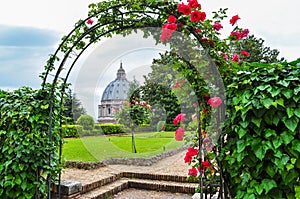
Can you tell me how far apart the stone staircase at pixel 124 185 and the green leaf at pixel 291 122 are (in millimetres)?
2712

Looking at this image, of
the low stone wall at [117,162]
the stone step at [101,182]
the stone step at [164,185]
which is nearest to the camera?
the stone step at [101,182]

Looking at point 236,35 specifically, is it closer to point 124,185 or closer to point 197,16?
point 197,16

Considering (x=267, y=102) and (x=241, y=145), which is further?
(x=241, y=145)

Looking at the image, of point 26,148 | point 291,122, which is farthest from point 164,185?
point 291,122

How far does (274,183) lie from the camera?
189cm

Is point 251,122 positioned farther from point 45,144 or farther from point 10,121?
point 10,121

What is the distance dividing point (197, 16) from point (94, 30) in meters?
1.34

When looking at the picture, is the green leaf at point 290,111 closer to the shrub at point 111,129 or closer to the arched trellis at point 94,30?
the arched trellis at point 94,30

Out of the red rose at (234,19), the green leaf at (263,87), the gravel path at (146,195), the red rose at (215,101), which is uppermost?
the red rose at (234,19)

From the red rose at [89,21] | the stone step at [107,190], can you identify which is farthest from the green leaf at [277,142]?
the stone step at [107,190]

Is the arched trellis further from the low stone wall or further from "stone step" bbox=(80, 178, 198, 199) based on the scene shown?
the low stone wall

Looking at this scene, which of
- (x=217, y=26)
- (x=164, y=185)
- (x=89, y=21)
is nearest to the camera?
(x=217, y=26)

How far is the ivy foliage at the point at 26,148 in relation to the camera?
2.70m

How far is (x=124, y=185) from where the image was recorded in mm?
4676
